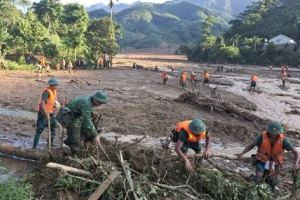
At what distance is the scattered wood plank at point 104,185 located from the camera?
420cm

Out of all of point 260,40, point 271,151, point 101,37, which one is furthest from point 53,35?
point 260,40

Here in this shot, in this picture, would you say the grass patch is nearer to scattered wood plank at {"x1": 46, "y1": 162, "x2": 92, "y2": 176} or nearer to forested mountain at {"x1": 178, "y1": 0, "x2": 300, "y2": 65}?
scattered wood plank at {"x1": 46, "y1": 162, "x2": 92, "y2": 176}

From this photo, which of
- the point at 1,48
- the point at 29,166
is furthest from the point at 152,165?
the point at 1,48

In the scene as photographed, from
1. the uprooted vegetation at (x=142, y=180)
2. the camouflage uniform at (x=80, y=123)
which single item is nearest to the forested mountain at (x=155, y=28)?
the camouflage uniform at (x=80, y=123)

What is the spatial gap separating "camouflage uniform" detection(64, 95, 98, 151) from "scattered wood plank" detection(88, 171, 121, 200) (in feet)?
3.87

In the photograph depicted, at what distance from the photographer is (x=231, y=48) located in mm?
59562

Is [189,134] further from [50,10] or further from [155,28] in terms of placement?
[155,28]

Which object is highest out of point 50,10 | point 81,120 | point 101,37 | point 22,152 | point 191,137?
point 50,10

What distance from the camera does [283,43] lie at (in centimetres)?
5900

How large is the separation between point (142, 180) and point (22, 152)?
2977 mm

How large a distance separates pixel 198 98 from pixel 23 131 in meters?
7.84

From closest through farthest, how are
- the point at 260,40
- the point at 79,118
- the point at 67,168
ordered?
the point at 67,168
the point at 79,118
the point at 260,40

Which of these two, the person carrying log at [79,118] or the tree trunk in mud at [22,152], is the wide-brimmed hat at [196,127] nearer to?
the person carrying log at [79,118]

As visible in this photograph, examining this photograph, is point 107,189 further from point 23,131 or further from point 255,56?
point 255,56
